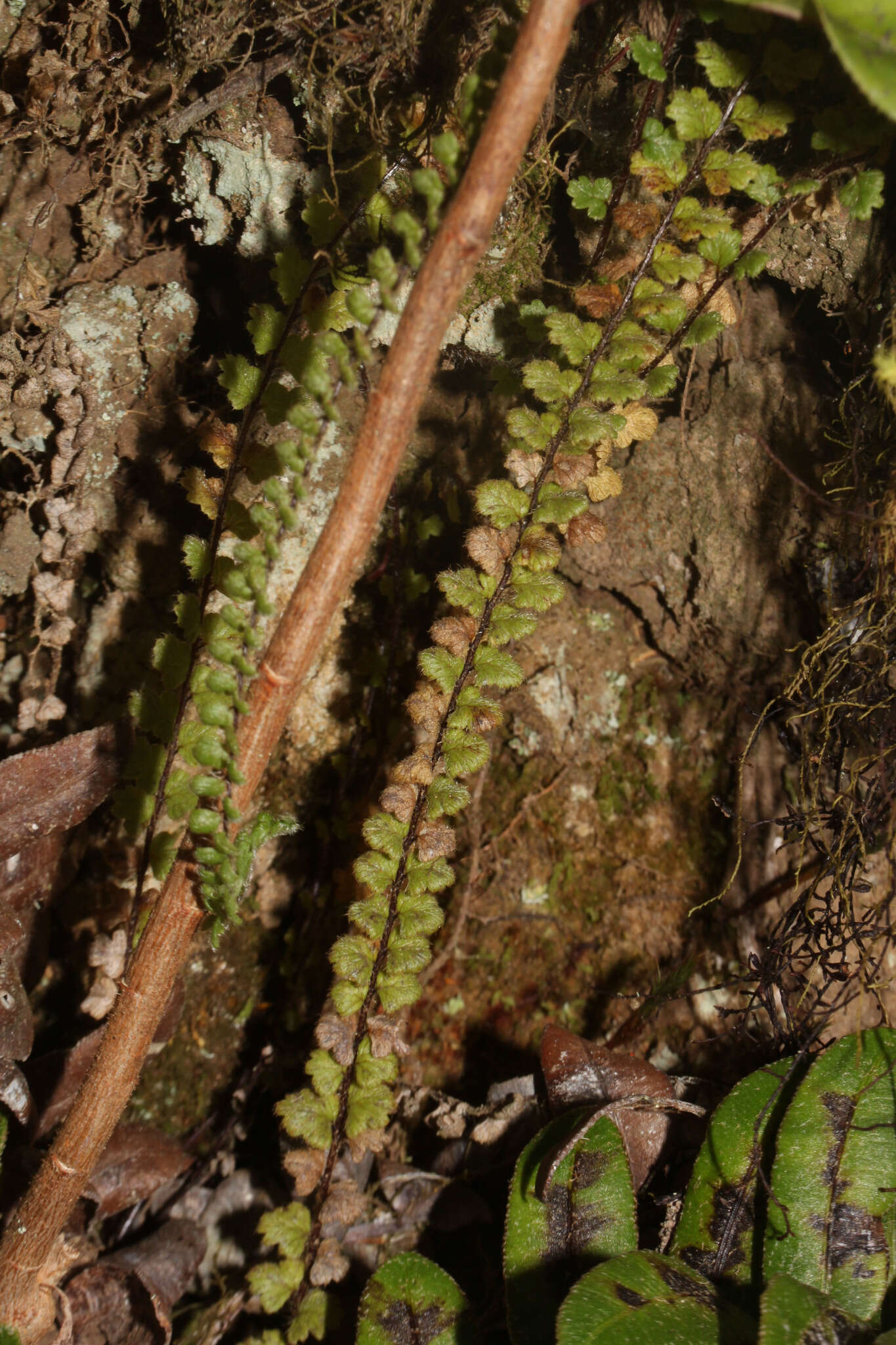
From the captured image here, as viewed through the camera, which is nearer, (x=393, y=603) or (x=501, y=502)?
(x=501, y=502)

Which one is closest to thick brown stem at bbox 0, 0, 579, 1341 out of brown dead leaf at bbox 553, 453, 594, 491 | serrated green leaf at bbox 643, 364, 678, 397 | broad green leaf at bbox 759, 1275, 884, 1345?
brown dead leaf at bbox 553, 453, 594, 491

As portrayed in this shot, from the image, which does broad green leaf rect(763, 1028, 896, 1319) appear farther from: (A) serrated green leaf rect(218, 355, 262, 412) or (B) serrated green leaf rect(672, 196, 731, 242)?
(A) serrated green leaf rect(218, 355, 262, 412)

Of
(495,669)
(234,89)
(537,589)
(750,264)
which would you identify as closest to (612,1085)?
(495,669)

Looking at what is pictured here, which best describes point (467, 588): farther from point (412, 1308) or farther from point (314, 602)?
point (412, 1308)

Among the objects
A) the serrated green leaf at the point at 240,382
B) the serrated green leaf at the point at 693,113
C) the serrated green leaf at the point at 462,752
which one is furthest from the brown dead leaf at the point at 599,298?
the serrated green leaf at the point at 462,752

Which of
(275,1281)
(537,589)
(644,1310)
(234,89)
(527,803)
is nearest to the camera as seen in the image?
(644,1310)

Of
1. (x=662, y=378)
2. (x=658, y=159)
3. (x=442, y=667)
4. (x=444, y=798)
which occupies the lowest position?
(x=444, y=798)
